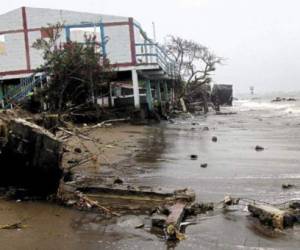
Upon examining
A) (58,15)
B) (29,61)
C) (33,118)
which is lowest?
(33,118)

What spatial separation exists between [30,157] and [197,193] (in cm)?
282

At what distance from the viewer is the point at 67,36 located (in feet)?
87.8

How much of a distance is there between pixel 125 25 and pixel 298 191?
19590 mm

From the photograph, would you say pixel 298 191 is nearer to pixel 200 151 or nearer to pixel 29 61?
pixel 200 151

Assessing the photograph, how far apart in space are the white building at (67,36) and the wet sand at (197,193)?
10746mm

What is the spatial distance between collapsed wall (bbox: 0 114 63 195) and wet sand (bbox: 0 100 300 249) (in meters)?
0.59

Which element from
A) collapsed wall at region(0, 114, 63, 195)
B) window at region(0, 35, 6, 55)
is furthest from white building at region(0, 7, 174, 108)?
collapsed wall at region(0, 114, 63, 195)

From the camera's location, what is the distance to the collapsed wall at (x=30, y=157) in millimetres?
8727

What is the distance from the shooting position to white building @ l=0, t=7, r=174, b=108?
27.1 m

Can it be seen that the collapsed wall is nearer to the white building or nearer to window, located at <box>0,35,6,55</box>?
the white building

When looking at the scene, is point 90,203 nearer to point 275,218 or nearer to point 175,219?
point 175,219

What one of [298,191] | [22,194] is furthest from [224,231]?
[22,194]

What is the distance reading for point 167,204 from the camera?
25.9 ft

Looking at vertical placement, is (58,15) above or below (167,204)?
above
